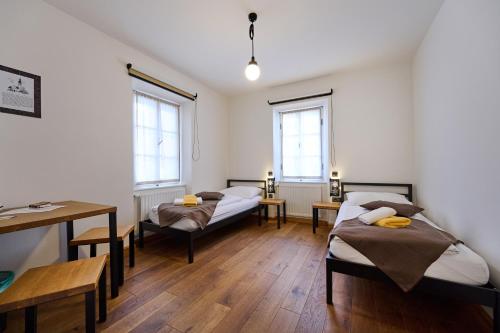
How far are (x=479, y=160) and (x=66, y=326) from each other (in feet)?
10.4

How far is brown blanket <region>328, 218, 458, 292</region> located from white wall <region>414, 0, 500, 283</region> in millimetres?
313

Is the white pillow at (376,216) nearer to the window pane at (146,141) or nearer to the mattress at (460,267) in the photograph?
the mattress at (460,267)

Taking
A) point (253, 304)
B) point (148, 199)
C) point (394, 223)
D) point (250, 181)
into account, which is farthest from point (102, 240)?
point (250, 181)

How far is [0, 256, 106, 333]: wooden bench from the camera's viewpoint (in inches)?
40.7

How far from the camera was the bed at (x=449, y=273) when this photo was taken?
48.6 inches

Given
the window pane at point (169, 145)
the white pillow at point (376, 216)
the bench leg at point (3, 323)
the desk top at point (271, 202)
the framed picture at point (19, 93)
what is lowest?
the bench leg at point (3, 323)

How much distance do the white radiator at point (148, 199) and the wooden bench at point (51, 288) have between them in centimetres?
154

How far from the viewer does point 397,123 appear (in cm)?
320


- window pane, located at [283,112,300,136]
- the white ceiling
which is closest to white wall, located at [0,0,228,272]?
the white ceiling

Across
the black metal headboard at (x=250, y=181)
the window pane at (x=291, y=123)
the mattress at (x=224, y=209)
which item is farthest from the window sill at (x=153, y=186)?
the window pane at (x=291, y=123)

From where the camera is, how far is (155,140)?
3381 millimetres

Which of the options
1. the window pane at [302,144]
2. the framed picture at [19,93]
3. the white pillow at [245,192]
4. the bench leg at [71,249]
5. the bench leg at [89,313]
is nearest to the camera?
the bench leg at [89,313]

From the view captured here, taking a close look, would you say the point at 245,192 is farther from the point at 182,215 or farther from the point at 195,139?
the point at 182,215

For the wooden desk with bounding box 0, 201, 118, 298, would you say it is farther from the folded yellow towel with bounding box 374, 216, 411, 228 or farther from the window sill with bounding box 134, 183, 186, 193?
the folded yellow towel with bounding box 374, 216, 411, 228
